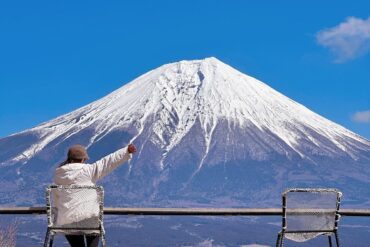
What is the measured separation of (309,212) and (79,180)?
1583 mm

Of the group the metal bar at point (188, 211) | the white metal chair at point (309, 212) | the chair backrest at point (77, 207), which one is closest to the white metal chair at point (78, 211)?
the chair backrest at point (77, 207)

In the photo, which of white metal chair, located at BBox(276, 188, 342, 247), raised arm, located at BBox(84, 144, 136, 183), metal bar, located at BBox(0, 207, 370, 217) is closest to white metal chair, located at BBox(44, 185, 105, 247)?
raised arm, located at BBox(84, 144, 136, 183)

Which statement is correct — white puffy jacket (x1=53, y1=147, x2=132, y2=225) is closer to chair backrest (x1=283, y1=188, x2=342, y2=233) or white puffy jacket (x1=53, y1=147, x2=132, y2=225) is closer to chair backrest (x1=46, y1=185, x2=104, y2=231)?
chair backrest (x1=46, y1=185, x2=104, y2=231)

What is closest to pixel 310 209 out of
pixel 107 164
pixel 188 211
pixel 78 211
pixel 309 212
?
pixel 309 212

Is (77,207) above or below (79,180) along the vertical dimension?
below

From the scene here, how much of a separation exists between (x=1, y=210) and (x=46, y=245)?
1951mm

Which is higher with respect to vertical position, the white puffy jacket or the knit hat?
the knit hat

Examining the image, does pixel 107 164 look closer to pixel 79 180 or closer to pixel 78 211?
pixel 79 180

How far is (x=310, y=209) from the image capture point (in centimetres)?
597

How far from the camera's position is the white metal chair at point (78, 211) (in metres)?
5.70

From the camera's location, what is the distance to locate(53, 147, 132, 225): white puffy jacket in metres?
5.73

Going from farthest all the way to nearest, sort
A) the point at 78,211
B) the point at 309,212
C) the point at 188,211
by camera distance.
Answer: the point at 188,211 → the point at 309,212 → the point at 78,211

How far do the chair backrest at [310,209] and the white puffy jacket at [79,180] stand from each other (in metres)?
1.17

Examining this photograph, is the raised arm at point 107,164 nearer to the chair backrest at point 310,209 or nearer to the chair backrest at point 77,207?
the chair backrest at point 77,207
